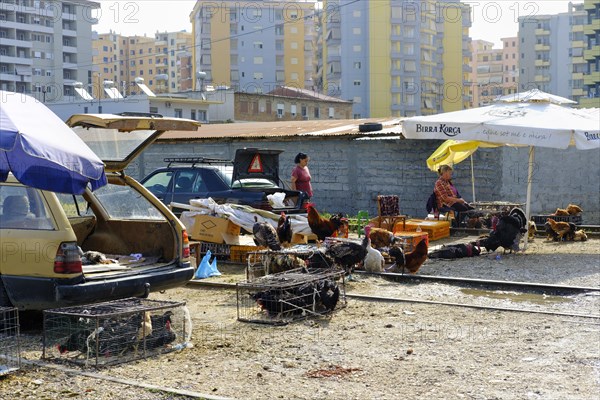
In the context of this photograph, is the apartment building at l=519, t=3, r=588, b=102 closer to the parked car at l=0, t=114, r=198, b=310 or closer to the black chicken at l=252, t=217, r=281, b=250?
the black chicken at l=252, t=217, r=281, b=250

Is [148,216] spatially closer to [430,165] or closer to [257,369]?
[257,369]

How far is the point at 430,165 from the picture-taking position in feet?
59.5

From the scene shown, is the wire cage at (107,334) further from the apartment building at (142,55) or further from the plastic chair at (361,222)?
the apartment building at (142,55)

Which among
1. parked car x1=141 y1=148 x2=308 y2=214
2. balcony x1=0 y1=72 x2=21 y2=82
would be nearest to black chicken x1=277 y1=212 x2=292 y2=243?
parked car x1=141 y1=148 x2=308 y2=214

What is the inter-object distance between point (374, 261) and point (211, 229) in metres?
2.97

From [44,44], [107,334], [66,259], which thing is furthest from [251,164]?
[44,44]

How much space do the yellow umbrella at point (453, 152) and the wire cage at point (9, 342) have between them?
11.3m

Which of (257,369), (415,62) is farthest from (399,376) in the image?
(415,62)

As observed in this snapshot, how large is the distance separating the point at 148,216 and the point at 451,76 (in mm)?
95654

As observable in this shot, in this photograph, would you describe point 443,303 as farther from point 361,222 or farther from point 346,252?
point 361,222

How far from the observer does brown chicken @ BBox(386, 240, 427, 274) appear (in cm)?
1208

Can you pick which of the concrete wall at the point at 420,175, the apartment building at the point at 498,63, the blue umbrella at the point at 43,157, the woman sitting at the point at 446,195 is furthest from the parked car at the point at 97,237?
the apartment building at the point at 498,63

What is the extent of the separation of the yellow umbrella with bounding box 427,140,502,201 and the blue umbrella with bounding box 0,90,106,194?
1222 centimetres

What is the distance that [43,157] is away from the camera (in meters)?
5.72
